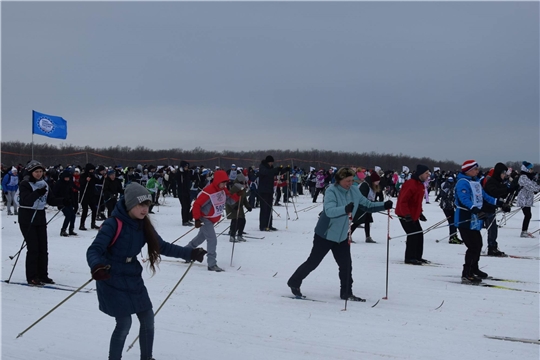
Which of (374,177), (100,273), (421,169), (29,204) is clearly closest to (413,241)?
(421,169)

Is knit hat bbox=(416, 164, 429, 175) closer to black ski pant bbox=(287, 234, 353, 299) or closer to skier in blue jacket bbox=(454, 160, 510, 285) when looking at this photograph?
skier in blue jacket bbox=(454, 160, 510, 285)

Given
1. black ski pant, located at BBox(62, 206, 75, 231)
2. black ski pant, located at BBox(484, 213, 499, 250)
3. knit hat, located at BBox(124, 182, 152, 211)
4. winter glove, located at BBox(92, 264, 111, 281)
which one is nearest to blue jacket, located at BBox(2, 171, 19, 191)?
black ski pant, located at BBox(62, 206, 75, 231)

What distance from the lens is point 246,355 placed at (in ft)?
14.9

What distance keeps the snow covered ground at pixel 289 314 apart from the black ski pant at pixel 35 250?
0.29 metres

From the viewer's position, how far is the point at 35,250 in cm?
700

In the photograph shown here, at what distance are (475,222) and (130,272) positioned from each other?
17.0 ft

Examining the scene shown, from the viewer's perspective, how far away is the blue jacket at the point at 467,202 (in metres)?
7.24

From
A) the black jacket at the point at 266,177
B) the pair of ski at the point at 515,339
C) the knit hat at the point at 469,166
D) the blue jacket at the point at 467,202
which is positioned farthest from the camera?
the black jacket at the point at 266,177

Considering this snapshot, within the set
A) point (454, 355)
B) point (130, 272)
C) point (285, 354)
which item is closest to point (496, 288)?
point (454, 355)

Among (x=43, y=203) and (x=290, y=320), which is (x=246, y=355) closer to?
(x=290, y=320)

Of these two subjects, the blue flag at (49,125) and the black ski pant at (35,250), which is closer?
the black ski pant at (35,250)

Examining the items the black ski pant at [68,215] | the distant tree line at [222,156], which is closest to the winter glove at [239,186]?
the black ski pant at [68,215]

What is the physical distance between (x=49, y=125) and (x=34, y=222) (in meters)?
13.9

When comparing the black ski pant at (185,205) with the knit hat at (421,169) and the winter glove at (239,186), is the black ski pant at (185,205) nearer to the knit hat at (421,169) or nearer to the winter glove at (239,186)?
the winter glove at (239,186)
